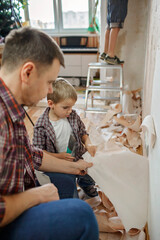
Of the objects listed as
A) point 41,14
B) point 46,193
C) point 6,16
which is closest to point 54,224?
point 46,193

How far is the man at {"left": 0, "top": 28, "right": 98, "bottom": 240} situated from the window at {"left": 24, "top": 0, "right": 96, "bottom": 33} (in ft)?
15.0

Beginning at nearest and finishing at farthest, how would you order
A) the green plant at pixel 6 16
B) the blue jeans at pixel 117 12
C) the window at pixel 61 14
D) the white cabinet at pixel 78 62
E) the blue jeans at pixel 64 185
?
the blue jeans at pixel 64 185 → the blue jeans at pixel 117 12 → the green plant at pixel 6 16 → the white cabinet at pixel 78 62 → the window at pixel 61 14

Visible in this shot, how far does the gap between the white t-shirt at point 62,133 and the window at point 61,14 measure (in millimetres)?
4192

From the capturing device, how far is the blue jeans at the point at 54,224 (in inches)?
27.8

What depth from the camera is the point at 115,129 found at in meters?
2.48

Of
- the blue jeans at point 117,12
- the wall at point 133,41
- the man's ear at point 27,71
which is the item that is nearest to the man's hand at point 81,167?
the man's ear at point 27,71

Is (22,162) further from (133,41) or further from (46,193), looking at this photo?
(133,41)

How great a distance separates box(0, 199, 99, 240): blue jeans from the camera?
2.32 feet

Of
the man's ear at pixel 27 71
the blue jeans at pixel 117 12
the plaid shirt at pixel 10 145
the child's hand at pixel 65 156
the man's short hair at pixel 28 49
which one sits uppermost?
the blue jeans at pixel 117 12

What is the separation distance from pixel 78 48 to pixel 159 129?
4.12 meters

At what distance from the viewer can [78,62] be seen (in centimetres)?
466

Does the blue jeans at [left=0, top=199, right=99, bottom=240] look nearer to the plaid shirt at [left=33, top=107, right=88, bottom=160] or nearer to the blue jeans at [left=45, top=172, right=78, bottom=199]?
the blue jeans at [left=45, top=172, right=78, bottom=199]

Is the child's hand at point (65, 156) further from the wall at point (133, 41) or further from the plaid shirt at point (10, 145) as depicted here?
the wall at point (133, 41)

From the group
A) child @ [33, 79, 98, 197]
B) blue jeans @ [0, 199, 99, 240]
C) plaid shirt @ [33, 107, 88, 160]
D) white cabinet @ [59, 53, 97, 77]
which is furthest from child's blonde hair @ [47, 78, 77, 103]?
white cabinet @ [59, 53, 97, 77]
